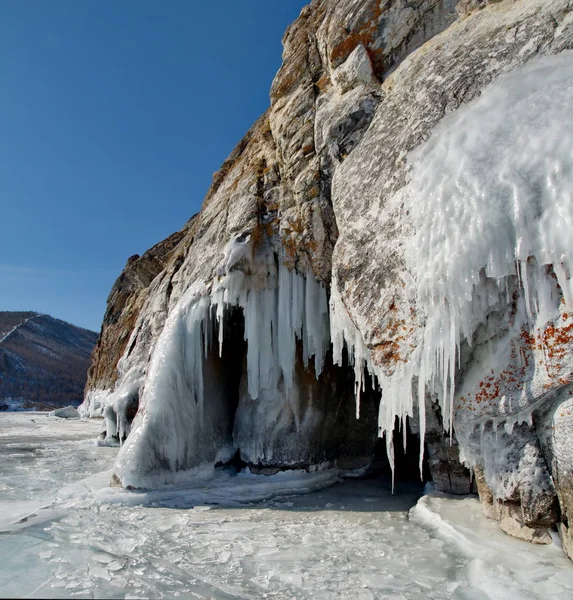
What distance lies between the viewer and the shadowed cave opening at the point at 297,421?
8.11 metres

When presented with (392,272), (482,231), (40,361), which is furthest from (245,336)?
(40,361)

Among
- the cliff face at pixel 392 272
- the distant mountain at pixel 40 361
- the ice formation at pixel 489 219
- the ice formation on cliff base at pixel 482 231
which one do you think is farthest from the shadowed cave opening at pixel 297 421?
the distant mountain at pixel 40 361

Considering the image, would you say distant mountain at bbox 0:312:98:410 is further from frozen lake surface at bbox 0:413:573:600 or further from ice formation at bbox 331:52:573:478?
ice formation at bbox 331:52:573:478

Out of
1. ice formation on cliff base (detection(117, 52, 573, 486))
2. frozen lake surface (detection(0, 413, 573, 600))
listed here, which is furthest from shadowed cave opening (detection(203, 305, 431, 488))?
ice formation on cliff base (detection(117, 52, 573, 486))

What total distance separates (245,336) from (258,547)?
3.98 meters

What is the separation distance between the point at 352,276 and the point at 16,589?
15.0 ft

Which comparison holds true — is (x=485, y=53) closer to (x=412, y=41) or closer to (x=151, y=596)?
(x=412, y=41)

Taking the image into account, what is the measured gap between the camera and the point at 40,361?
7038cm

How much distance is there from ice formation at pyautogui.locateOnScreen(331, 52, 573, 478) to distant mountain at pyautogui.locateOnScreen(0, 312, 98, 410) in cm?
4810

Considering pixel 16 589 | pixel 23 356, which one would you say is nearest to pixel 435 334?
pixel 16 589

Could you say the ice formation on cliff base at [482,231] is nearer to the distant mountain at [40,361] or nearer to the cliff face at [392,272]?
the cliff face at [392,272]

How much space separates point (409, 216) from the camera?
531 cm

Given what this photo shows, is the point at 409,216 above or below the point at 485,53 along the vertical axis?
below

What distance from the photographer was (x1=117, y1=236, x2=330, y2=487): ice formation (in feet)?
25.2
